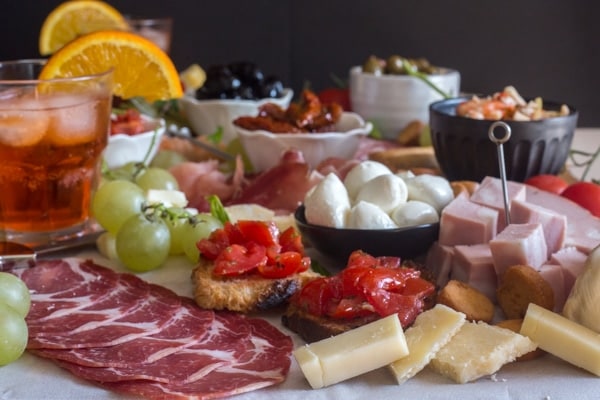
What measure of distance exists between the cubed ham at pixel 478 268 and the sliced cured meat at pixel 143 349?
358 mm

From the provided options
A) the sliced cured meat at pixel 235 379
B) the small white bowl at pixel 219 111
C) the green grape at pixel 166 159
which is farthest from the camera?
the small white bowl at pixel 219 111

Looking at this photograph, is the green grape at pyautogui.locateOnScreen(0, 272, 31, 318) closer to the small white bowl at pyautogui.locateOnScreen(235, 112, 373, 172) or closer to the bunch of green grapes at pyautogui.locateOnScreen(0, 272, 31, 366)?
the bunch of green grapes at pyautogui.locateOnScreen(0, 272, 31, 366)

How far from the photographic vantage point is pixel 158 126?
1.76m

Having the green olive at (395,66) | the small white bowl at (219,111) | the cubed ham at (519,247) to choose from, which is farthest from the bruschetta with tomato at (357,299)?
the green olive at (395,66)

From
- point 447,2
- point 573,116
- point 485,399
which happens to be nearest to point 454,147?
point 573,116

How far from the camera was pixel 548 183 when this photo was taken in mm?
1504

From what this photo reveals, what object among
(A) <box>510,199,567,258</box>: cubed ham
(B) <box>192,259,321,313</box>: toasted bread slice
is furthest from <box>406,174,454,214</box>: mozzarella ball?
(B) <box>192,259,321,313</box>: toasted bread slice

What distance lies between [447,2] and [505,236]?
2.18 m

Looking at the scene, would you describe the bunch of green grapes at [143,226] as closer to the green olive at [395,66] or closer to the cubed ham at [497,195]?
the cubed ham at [497,195]

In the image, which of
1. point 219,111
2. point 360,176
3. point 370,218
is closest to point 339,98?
point 219,111

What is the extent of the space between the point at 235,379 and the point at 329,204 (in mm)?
382

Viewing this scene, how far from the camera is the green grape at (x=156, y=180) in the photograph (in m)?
1.53

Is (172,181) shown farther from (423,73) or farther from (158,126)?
(423,73)

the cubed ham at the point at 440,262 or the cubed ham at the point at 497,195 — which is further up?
the cubed ham at the point at 497,195
